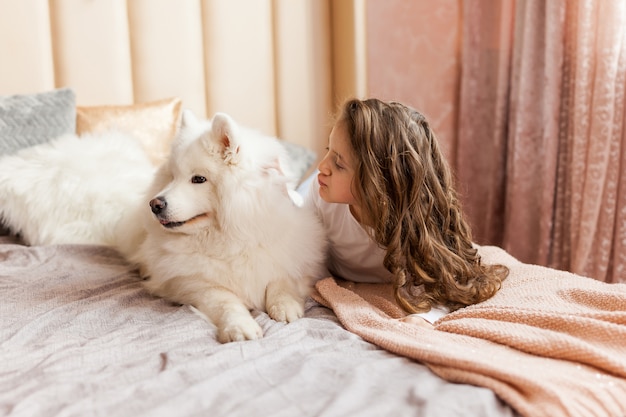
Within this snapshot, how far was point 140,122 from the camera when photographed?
7.93 feet

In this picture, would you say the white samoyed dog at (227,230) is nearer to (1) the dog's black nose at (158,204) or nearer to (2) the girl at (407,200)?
(1) the dog's black nose at (158,204)

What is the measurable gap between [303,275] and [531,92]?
1680mm

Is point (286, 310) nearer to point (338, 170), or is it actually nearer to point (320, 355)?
point (320, 355)

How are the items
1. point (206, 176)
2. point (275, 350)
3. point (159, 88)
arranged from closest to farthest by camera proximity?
point (275, 350) < point (206, 176) < point (159, 88)

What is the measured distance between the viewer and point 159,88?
2756 mm

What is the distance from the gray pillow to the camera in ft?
7.05

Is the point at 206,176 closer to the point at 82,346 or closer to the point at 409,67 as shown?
the point at 82,346

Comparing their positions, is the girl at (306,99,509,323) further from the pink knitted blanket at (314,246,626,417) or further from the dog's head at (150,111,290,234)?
the dog's head at (150,111,290,234)

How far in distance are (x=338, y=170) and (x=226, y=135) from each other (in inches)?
13.1

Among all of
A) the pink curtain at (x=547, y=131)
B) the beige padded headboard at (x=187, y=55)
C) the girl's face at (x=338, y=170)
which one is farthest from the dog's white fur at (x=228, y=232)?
the pink curtain at (x=547, y=131)

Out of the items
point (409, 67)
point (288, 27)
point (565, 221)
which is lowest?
point (565, 221)

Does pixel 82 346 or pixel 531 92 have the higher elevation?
pixel 531 92

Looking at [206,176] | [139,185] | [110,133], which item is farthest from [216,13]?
[206,176]

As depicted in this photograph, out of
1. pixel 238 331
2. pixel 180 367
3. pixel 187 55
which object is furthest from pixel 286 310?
pixel 187 55
